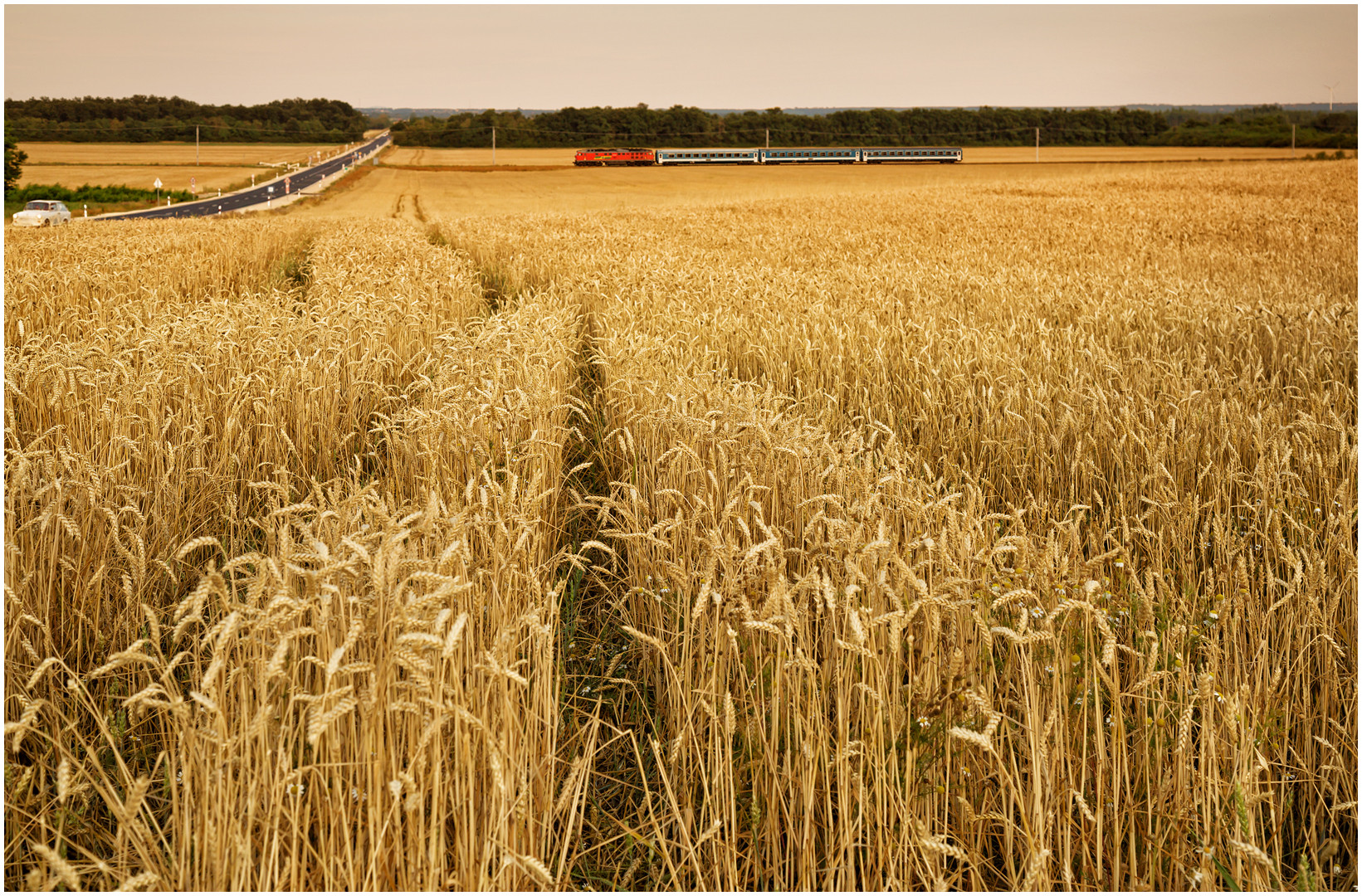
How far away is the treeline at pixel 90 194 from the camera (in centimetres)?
4944

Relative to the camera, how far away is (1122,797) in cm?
204

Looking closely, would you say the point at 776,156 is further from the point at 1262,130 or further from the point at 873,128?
the point at 1262,130

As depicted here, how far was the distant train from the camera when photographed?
6147 centimetres

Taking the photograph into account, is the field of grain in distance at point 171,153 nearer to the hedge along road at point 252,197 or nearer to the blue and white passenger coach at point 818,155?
the hedge along road at point 252,197

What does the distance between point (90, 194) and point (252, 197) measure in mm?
8199

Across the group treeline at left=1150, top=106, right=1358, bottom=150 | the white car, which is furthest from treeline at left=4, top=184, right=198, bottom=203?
treeline at left=1150, top=106, right=1358, bottom=150

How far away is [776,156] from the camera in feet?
215

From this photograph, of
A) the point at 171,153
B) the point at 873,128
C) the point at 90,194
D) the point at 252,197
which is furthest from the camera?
the point at 171,153

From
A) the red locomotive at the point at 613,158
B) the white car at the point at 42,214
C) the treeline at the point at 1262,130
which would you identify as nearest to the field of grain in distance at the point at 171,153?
the red locomotive at the point at 613,158

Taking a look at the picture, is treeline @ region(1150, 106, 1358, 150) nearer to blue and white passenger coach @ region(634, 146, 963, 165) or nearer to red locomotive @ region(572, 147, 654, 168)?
blue and white passenger coach @ region(634, 146, 963, 165)

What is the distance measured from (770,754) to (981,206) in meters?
19.5

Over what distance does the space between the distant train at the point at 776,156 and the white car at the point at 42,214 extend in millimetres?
32674

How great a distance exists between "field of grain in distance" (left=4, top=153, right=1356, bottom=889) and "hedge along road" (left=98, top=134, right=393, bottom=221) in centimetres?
3205

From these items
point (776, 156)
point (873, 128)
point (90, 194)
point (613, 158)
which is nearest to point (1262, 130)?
point (873, 128)
